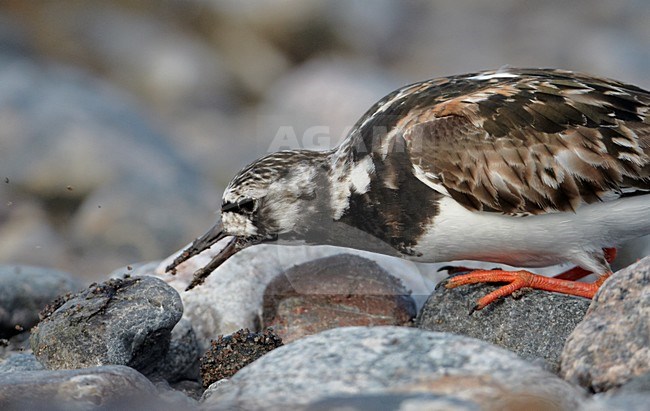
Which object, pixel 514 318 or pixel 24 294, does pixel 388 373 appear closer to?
pixel 514 318

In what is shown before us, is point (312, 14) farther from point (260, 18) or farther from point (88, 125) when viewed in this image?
point (88, 125)

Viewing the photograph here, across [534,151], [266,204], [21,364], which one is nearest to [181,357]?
[21,364]

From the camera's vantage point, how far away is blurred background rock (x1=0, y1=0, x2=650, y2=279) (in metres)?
9.21

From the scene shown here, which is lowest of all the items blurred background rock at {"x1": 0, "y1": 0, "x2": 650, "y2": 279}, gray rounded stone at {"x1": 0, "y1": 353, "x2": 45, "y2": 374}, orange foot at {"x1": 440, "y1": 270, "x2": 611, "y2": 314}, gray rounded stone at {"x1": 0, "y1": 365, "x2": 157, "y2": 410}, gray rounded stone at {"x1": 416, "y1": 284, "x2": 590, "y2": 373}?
gray rounded stone at {"x1": 416, "y1": 284, "x2": 590, "y2": 373}

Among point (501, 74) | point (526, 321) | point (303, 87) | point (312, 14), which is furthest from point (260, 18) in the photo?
point (526, 321)

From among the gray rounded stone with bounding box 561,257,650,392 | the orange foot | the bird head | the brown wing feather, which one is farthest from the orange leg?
the gray rounded stone with bounding box 561,257,650,392

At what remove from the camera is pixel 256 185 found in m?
4.90

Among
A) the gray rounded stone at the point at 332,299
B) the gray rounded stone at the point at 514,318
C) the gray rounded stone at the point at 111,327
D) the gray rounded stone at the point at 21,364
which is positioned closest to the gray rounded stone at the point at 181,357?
the gray rounded stone at the point at 111,327

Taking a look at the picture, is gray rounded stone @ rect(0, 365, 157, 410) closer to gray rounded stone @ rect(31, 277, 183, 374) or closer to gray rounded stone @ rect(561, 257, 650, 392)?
gray rounded stone @ rect(31, 277, 183, 374)

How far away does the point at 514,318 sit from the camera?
4.61m

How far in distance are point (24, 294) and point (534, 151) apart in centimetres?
321

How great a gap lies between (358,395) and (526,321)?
5.92ft

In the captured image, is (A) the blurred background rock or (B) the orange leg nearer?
(B) the orange leg

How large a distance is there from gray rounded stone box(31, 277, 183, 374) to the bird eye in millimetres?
582
